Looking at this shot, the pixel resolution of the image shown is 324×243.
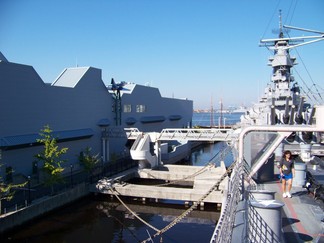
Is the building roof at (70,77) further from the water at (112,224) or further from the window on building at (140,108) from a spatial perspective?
the window on building at (140,108)

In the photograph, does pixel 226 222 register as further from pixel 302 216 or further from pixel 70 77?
pixel 70 77

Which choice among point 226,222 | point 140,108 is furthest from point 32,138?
point 226,222

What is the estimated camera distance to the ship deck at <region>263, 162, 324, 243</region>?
23.9ft

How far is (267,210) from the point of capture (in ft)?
19.8

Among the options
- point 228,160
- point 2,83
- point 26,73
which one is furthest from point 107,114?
point 228,160

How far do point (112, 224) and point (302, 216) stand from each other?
13.1 meters

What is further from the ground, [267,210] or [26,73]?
[26,73]

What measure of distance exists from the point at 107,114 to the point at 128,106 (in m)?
4.86

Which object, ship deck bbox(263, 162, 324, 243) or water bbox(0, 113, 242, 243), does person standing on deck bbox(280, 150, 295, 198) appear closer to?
ship deck bbox(263, 162, 324, 243)

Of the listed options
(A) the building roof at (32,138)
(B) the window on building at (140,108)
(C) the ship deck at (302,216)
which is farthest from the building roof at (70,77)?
(C) the ship deck at (302,216)

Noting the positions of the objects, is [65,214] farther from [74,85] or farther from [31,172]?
[74,85]

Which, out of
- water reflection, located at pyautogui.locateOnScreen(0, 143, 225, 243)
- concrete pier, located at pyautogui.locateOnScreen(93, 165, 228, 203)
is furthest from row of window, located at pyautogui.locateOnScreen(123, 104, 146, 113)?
water reflection, located at pyautogui.locateOnScreen(0, 143, 225, 243)

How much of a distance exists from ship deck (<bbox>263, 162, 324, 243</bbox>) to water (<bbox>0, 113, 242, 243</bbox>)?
7349 mm

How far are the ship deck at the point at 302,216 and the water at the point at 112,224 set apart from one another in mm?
7349
